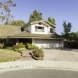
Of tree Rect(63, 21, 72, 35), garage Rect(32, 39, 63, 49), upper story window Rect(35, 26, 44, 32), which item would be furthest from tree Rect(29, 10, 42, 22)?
garage Rect(32, 39, 63, 49)

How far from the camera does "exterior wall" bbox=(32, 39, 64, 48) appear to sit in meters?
36.2

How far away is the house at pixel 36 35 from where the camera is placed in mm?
35188

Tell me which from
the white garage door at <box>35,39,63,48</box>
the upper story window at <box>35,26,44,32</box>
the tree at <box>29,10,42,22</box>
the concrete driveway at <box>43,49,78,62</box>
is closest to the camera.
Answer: the concrete driveway at <box>43,49,78,62</box>

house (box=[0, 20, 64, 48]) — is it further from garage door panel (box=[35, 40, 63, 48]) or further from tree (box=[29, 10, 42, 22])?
tree (box=[29, 10, 42, 22])

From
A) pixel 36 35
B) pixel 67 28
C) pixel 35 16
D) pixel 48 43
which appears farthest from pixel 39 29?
pixel 35 16

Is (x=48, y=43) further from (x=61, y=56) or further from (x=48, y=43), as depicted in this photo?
(x=61, y=56)

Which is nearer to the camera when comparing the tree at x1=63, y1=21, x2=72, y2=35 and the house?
the house

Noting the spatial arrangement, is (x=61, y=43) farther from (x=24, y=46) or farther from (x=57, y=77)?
(x=57, y=77)

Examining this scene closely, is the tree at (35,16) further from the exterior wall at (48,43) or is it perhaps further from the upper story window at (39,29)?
the exterior wall at (48,43)

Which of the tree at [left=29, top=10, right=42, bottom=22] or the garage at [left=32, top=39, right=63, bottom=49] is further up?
the tree at [left=29, top=10, right=42, bottom=22]

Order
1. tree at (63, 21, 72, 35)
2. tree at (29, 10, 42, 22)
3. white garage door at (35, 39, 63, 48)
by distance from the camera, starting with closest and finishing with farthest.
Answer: white garage door at (35, 39, 63, 48)
tree at (63, 21, 72, 35)
tree at (29, 10, 42, 22)

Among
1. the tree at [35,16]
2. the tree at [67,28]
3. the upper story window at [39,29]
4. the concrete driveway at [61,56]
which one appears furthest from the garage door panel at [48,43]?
the tree at [35,16]

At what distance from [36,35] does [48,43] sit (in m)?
4.06

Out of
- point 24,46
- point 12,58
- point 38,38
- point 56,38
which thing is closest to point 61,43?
point 56,38
